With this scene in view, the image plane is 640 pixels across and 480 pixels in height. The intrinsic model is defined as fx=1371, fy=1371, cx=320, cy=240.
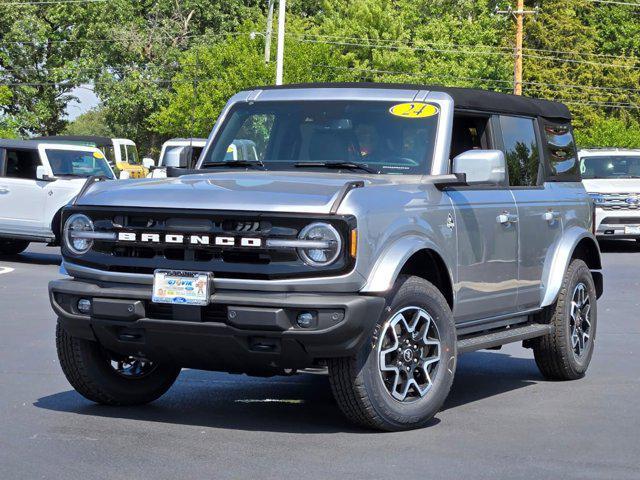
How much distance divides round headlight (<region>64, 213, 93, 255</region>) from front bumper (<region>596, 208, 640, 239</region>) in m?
20.2

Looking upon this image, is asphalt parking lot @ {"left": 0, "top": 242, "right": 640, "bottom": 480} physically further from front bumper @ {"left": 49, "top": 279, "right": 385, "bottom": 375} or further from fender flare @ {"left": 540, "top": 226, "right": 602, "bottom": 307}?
fender flare @ {"left": 540, "top": 226, "right": 602, "bottom": 307}

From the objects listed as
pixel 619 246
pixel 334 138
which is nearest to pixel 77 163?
pixel 619 246

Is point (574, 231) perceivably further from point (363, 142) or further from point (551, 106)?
point (363, 142)

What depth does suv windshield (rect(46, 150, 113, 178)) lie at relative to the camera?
23234mm

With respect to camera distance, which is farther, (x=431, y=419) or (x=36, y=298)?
(x=36, y=298)

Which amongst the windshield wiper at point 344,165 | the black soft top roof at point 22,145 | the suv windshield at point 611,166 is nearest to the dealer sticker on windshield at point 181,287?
the windshield wiper at point 344,165

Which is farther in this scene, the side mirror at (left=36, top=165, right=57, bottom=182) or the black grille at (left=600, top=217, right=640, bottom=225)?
the black grille at (left=600, top=217, right=640, bottom=225)

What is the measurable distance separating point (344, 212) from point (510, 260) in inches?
86.0

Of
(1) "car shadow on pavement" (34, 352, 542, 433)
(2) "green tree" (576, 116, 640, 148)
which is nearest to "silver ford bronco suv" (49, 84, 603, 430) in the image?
(1) "car shadow on pavement" (34, 352, 542, 433)

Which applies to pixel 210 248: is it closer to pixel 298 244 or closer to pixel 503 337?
pixel 298 244

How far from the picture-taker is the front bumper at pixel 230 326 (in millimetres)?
6824

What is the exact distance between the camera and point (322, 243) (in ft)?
22.5

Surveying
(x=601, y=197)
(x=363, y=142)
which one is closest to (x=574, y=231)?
(x=363, y=142)

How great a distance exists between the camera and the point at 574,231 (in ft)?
32.0
